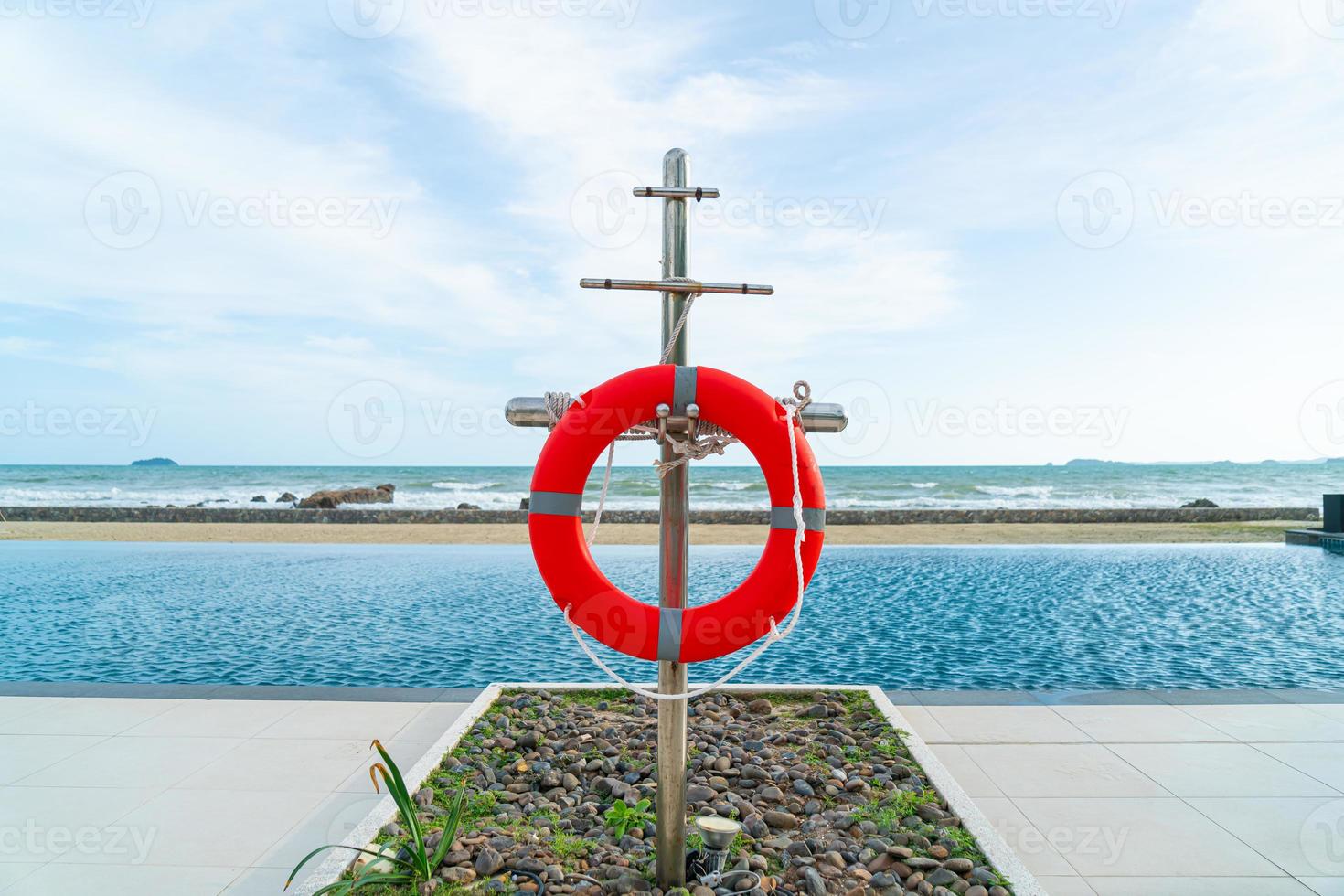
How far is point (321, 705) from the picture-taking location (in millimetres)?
3174

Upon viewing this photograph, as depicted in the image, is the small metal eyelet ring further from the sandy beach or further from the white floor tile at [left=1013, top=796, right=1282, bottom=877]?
the sandy beach

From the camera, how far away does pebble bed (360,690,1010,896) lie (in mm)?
1770

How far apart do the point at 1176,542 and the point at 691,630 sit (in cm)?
1085

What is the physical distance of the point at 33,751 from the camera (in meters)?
2.70

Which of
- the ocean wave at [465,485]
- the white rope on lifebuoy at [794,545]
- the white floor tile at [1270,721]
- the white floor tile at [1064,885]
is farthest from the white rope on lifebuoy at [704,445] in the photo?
the ocean wave at [465,485]

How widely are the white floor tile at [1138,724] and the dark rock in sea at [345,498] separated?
1475 centimetres

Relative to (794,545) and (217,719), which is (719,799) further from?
(217,719)

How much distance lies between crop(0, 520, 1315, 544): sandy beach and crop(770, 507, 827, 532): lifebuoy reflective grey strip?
8448mm

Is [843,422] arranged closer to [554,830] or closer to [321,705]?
[554,830]

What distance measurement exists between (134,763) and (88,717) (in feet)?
2.23

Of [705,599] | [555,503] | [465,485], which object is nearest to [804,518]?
[555,503]

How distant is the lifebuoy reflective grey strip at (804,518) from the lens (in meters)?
1.74

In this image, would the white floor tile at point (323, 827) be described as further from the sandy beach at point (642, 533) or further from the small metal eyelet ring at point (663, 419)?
the sandy beach at point (642, 533)

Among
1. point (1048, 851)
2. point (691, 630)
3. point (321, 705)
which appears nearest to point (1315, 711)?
point (1048, 851)
